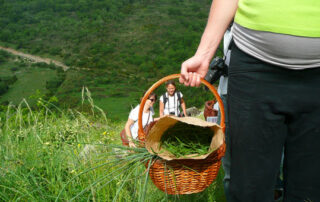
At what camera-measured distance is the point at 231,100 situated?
98 cm

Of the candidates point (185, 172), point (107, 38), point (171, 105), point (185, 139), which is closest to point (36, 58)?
point (107, 38)

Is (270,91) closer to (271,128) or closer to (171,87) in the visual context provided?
(271,128)

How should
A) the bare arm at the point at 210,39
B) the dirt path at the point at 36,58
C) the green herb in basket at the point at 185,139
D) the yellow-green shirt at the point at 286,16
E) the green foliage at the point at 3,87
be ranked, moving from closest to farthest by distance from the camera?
the yellow-green shirt at the point at 286,16, the bare arm at the point at 210,39, the green herb in basket at the point at 185,139, the green foliage at the point at 3,87, the dirt path at the point at 36,58

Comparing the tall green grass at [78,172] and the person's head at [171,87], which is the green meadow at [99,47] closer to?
the person's head at [171,87]

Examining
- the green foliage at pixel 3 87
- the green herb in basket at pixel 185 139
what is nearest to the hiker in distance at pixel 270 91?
the green herb in basket at pixel 185 139

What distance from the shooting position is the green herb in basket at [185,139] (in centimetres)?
120

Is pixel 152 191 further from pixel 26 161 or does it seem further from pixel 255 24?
pixel 255 24

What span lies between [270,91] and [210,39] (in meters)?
0.27

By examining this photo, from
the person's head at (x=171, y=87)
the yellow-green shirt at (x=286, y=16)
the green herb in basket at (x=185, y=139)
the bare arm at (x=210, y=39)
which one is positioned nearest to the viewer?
the yellow-green shirt at (x=286, y=16)

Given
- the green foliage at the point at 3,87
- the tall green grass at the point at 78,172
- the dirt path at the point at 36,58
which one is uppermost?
the tall green grass at the point at 78,172

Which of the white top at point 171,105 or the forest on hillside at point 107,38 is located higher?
the white top at point 171,105

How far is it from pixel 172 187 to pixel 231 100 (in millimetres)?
388

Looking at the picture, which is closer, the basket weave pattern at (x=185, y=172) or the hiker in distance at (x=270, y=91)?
the hiker in distance at (x=270, y=91)

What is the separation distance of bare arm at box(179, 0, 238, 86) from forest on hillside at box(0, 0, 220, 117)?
118 feet
